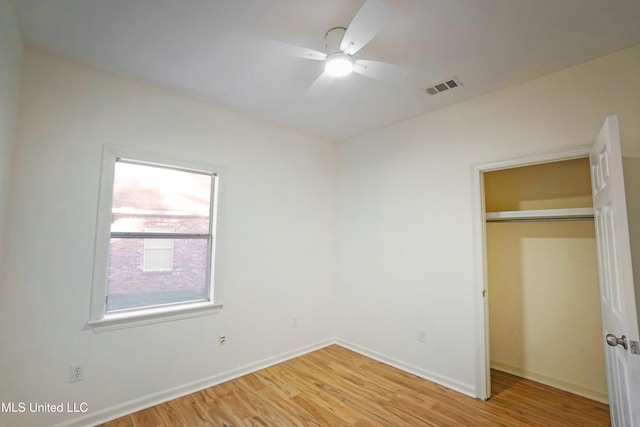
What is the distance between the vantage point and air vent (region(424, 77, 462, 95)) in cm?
250

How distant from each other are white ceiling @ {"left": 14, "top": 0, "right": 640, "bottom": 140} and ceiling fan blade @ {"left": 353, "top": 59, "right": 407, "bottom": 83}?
8.0 inches

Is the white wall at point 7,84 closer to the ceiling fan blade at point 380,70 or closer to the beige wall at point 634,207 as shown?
the ceiling fan blade at point 380,70

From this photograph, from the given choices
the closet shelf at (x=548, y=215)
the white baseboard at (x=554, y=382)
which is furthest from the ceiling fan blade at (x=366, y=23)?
the white baseboard at (x=554, y=382)

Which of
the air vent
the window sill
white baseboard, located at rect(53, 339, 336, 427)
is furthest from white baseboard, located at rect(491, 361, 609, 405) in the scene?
the window sill

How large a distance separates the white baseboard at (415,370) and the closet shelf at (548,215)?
63.6 inches

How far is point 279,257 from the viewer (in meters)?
3.46

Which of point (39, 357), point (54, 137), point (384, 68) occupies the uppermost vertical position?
point (384, 68)

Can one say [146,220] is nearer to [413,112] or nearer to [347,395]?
[347,395]

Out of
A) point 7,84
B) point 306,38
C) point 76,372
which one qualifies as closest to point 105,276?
point 76,372

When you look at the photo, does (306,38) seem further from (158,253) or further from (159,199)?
(158,253)

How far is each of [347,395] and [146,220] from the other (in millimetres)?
2410

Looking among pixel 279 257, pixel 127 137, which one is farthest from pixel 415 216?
pixel 127 137

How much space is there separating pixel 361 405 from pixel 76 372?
224cm

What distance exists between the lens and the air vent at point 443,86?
2.50 metres
